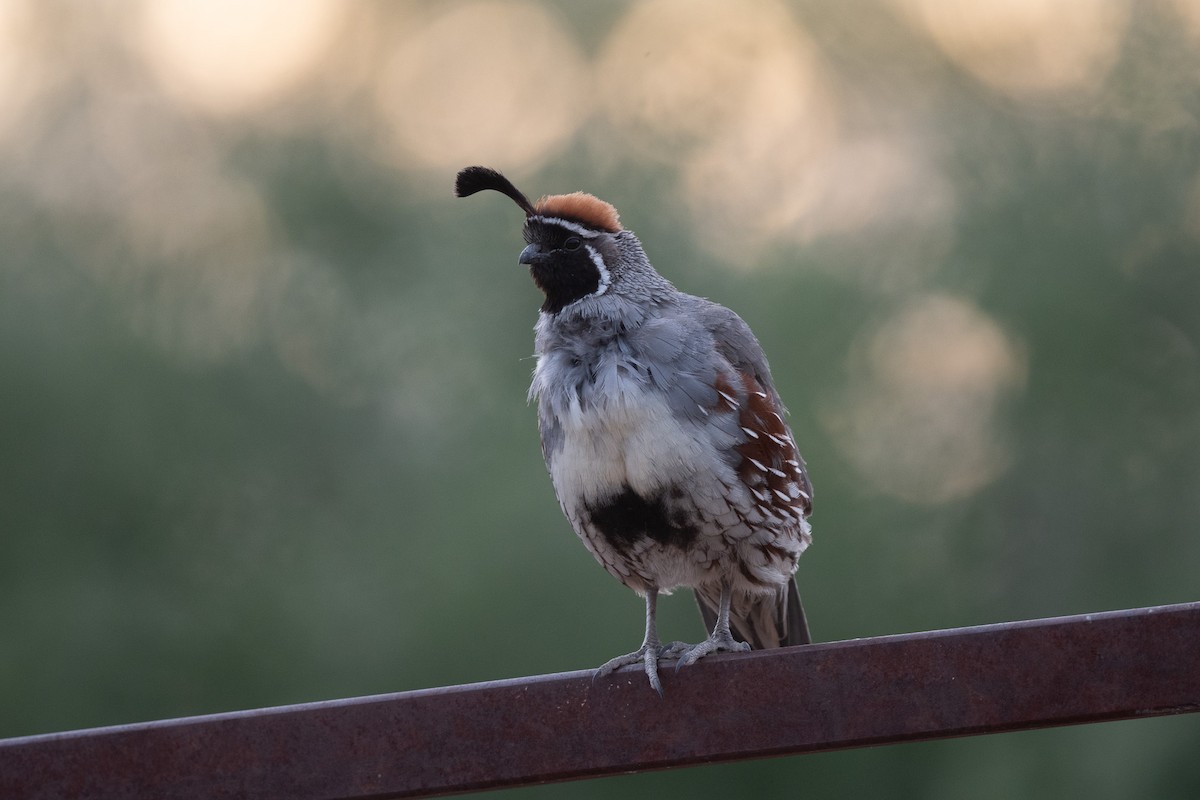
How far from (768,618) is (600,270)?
1275 millimetres

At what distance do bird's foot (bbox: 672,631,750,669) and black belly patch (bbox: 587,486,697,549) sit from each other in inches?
11.6

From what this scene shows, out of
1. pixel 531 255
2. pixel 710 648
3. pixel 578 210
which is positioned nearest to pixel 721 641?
pixel 710 648

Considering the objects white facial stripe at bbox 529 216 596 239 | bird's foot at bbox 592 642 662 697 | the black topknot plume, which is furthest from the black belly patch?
the black topknot plume

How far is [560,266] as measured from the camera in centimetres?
414

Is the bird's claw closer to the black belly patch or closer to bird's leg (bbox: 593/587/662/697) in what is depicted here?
bird's leg (bbox: 593/587/662/697)

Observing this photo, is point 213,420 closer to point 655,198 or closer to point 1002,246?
point 655,198

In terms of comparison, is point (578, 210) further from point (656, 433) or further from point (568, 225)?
point (656, 433)

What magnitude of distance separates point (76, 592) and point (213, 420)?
1371 millimetres

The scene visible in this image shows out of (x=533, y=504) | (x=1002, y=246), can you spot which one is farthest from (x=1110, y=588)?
(x=533, y=504)

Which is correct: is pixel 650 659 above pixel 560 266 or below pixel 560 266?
below

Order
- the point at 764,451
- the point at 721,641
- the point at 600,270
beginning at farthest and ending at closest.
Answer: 1. the point at 600,270
2. the point at 764,451
3. the point at 721,641

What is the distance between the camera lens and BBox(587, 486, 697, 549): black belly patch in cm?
372

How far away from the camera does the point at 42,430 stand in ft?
27.5

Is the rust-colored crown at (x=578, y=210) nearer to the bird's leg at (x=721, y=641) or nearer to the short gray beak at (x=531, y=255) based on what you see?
the short gray beak at (x=531, y=255)
